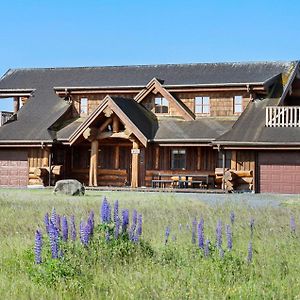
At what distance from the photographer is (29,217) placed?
16.2 meters

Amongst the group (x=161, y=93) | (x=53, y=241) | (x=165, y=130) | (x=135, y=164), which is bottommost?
(x=53, y=241)

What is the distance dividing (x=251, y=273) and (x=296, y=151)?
24821 mm

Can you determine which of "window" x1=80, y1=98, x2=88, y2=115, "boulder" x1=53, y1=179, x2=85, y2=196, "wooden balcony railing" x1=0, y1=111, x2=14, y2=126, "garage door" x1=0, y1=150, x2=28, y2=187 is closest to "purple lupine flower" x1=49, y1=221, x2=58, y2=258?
"boulder" x1=53, y1=179, x2=85, y2=196

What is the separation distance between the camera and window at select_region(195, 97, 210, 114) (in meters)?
38.4

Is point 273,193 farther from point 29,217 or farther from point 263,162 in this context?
point 29,217

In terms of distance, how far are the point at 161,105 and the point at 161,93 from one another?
3.11 ft

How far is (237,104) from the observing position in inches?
1481

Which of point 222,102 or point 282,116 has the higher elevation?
point 222,102

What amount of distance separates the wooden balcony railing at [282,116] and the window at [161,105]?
269 inches

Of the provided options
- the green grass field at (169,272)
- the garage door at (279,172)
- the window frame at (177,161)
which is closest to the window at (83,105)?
the window frame at (177,161)

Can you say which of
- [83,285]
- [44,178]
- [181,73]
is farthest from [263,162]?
[83,285]

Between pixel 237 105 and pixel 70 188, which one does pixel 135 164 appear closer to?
pixel 237 105

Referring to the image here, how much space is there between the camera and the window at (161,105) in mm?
39094

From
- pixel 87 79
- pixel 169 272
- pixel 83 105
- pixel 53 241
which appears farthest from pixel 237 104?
pixel 53 241
